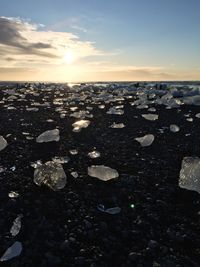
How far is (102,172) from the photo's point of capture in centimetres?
442

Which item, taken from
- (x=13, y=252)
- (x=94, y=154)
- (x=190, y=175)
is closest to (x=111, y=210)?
(x=13, y=252)

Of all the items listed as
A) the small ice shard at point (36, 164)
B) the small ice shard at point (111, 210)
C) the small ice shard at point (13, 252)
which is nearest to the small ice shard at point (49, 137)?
the small ice shard at point (36, 164)

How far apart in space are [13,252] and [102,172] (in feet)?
6.17

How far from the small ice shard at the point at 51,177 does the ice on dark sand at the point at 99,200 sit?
12 millimetres

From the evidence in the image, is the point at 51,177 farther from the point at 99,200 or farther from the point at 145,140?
the point at 145,140

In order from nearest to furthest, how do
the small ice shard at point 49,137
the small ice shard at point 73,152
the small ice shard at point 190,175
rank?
the small ice shard at point 190,175
the small ice shard at point 73,152
the small ice shard at point 49,137

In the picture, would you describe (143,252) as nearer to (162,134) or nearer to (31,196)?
(31,196)

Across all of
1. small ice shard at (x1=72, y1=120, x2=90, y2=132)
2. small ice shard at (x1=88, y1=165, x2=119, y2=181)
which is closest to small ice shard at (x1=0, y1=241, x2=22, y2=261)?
small ice shard at (x1=88, y1=165, x2=119, y2=181)

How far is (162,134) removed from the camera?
22.9 feet

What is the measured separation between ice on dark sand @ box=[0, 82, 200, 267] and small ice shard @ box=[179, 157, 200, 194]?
0.04 feet

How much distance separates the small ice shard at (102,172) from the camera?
4311 millimetres

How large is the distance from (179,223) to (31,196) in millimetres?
1617

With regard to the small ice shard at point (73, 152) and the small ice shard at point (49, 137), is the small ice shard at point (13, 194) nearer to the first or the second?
the small ice shard at point (73, 152)

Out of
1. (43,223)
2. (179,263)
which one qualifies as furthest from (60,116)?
(179,263)
